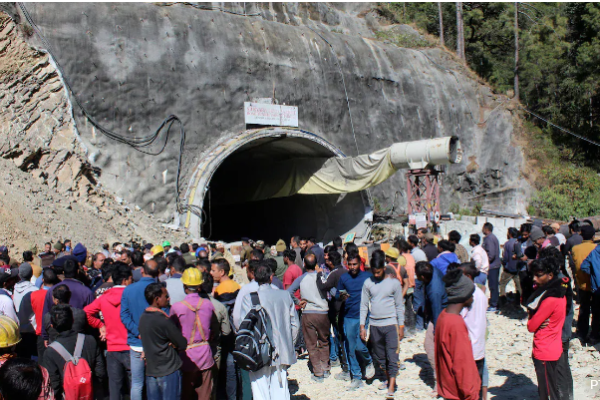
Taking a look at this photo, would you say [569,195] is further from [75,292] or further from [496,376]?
[75,292]

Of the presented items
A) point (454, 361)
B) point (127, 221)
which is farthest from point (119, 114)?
point (454, 361)

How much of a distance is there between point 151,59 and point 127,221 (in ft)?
15.8

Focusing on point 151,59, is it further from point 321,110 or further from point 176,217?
point 321,110

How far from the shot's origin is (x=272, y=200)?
24.1 meters

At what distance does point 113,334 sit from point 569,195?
18.7m

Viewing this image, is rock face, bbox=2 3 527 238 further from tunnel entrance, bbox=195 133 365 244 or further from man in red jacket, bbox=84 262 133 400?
man in red jacket, bbox=84 262 133 400

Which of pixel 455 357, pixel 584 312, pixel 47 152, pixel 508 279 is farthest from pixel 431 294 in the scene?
pixel 47 152

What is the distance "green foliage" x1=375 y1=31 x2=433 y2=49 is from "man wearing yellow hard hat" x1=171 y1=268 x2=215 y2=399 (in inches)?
851

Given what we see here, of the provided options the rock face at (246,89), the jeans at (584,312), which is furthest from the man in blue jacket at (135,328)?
the rock face at (246,89)

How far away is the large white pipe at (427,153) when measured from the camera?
14332 mm

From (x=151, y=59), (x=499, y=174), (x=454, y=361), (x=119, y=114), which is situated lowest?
(x=454, y=361)

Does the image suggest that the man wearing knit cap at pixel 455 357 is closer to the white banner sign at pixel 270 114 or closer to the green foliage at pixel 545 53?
the white banner sign at pixel 270 114

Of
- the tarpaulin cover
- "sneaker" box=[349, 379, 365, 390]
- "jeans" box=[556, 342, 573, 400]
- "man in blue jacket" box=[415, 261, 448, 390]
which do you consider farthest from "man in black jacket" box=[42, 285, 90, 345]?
the tarpaulin cover

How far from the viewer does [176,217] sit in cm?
1570
